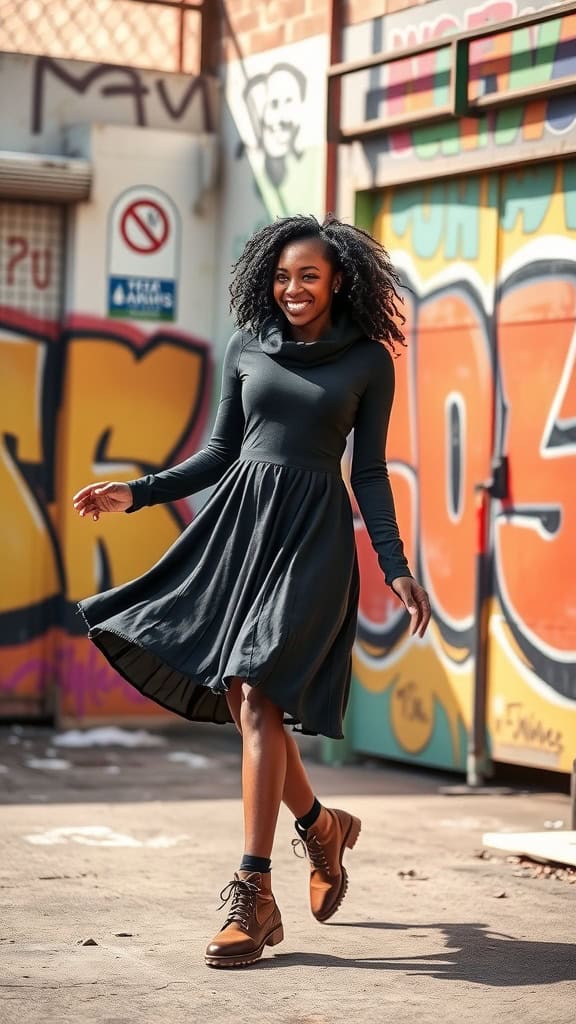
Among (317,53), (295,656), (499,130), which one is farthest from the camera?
(317,53)

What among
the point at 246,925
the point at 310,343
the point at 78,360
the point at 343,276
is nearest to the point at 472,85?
the point at 78,360

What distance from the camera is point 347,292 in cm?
473

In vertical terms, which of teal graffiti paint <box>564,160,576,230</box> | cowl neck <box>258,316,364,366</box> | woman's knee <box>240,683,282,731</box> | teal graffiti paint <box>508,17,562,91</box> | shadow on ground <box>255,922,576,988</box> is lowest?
shadow on ground <box>255,922,576,988</box>

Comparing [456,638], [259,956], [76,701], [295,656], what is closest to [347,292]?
[295,656]

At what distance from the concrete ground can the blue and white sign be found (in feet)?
9.12

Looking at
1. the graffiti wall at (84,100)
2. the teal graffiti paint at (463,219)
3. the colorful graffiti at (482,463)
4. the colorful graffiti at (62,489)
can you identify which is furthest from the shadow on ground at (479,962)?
the graffiti wall at (84,100)

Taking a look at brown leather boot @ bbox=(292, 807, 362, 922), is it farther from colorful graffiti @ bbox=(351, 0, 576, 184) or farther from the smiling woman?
colorful graffiti @ bbox=(351, 0, 576, 184)

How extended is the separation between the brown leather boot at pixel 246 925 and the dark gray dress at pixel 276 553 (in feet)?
1.47

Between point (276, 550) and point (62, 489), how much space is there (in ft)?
15.8

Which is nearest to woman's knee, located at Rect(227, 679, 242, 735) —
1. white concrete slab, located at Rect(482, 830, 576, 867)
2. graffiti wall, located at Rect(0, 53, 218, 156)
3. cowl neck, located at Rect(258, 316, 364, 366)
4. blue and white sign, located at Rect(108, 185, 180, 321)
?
cowl neck, located at Rect(258, 316, 364, 366)

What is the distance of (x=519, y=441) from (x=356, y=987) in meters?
3.68

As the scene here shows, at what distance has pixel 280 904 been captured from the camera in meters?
5.13

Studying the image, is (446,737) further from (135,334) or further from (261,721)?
(261,721)

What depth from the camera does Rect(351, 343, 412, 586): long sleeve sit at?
183 inches
